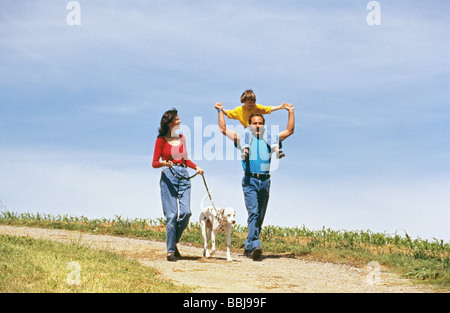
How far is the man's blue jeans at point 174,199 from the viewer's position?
10.2 metres

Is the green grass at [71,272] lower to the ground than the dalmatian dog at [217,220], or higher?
lower

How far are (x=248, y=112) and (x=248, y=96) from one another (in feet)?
1.17

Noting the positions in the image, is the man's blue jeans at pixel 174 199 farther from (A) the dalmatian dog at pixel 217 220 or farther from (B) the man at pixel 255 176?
(B) the man at pixel 255 176

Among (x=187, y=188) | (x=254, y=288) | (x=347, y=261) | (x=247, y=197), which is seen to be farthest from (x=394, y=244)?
(x=254, y=288)

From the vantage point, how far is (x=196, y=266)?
31.5ft

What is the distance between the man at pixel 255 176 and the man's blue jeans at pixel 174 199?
4.21 feet

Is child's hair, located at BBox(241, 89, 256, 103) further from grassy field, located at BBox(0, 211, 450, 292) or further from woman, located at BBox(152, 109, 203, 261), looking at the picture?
grassy field, located at BBox(0, 211, 450, 292)

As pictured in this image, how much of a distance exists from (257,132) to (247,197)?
4.38ft

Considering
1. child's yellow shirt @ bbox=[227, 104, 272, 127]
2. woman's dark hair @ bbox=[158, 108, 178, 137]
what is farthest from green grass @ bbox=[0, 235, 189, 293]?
child's yellow shirt @ bbox=[227, 104, 272, 127]

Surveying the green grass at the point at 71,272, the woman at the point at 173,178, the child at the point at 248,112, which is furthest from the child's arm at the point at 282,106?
the green grass at the point at 71,272

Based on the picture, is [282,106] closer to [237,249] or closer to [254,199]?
[254,199]

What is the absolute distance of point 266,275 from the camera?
9.06m
